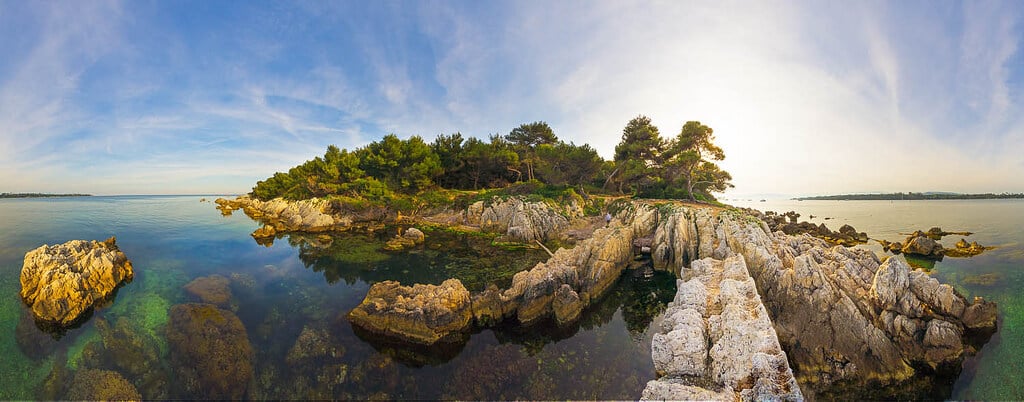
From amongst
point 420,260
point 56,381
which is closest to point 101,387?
point 56,381

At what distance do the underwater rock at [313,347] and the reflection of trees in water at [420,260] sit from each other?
18.3ft

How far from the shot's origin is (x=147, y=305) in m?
12.7

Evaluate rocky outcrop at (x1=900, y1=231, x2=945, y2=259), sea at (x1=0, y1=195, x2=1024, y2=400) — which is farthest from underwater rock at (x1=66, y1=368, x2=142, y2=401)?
rocky outcrop at (x1=900, y1=231, x2=945, y2=259)

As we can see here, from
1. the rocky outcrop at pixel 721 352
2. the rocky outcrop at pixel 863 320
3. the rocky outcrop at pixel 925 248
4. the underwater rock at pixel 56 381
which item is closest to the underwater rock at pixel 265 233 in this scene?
the underwater rock at pixel 56 381

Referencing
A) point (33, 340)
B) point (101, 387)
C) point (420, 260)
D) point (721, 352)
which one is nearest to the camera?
point (721, 352)

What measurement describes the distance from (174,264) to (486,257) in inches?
741

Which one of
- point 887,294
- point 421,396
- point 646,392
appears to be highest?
point 887,294

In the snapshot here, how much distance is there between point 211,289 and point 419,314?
38.7ft

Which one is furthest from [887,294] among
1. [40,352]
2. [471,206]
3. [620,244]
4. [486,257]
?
[471,206]

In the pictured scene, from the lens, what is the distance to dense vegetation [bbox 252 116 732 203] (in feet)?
113

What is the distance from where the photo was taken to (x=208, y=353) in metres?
9.34

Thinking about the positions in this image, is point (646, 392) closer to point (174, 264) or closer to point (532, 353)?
point (532, 353)

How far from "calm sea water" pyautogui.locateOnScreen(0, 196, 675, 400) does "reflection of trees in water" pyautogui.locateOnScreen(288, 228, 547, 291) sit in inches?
5.1

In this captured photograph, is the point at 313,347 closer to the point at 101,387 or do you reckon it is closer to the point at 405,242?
the point at 101,387
